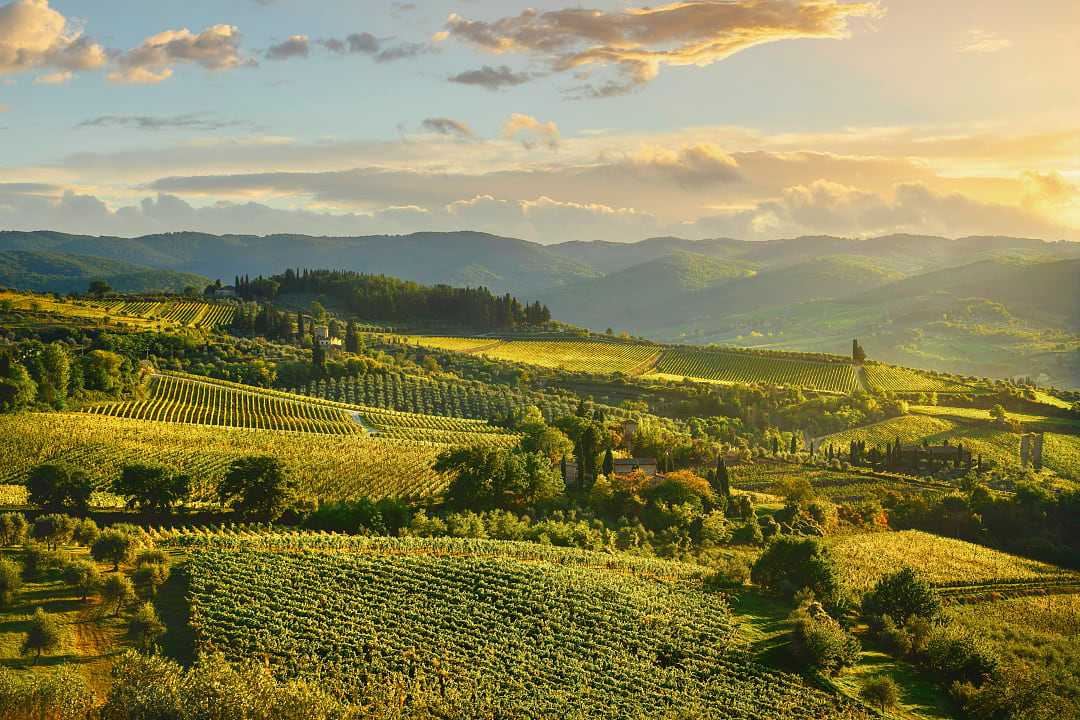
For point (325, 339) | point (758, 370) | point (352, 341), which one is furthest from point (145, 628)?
point (758, 370)

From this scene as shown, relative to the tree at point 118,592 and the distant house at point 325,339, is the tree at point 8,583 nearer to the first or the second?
the tree at point 118,592

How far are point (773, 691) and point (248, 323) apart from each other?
134m

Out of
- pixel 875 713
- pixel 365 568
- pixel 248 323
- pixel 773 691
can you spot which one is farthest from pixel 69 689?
pixel 248 323

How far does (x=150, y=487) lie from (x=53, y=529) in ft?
30.3

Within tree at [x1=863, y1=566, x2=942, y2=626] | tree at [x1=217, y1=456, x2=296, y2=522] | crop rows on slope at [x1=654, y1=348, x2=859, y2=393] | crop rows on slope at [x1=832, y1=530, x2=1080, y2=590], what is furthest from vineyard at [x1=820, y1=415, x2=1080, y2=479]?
tree at [x1=217, y1=456, x2=296, y2=522]

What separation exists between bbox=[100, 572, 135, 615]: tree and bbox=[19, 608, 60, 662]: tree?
9.49 ft

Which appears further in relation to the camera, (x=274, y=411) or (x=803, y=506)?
(x=274, y=411)

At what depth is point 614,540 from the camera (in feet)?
200

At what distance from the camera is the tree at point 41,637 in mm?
37000

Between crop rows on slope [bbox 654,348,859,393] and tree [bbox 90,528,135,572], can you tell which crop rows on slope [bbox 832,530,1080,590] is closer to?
tree [bbox 90,528,135,572]

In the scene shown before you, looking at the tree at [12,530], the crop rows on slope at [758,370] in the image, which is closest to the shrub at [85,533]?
the tree at [12,530]

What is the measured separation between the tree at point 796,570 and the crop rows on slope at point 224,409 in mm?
48292

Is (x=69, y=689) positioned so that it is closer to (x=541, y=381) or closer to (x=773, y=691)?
(x=773, y=691)

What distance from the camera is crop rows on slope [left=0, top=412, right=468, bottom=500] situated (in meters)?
65.4
